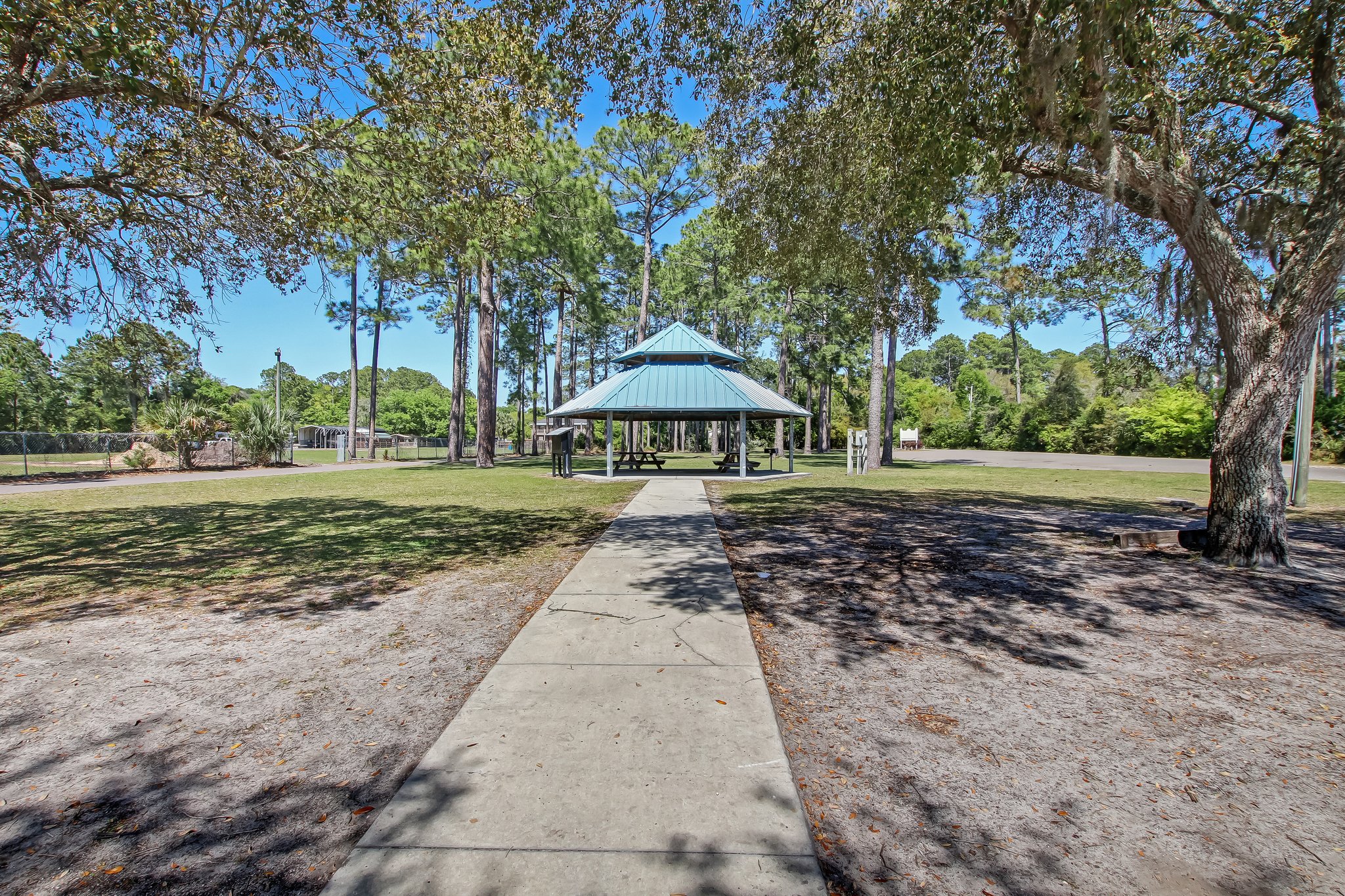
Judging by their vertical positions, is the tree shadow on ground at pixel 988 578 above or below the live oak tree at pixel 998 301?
below

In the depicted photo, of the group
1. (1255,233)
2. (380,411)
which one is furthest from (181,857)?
(380,411)

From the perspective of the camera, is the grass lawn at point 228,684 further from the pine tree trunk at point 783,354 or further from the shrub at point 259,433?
the pine tree trunk at point 783,354

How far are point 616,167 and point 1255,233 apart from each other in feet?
86.4

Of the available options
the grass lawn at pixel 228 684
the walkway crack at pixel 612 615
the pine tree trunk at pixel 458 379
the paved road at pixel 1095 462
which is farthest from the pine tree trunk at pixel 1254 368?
the pine tree trunk at pixel 458 379

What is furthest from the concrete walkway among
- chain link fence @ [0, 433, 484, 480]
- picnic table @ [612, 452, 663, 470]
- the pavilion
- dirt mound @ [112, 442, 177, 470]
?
dirt mound @ [112, 442, 177, 470]

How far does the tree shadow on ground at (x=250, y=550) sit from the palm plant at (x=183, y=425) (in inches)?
499

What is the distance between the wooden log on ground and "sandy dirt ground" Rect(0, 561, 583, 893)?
24.2 ft

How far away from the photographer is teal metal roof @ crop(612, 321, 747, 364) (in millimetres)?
20547

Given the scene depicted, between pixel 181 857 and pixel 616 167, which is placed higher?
pixel 616 167

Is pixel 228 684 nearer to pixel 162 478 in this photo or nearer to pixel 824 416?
pixel 162 478

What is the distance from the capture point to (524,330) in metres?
37.8

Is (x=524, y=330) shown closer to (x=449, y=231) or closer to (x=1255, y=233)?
(x=449, y=231)

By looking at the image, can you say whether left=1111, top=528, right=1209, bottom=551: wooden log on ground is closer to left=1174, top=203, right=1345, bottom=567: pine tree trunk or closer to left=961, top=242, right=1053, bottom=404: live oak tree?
left=1174, top=203, right=1345, bottom=567: pine tree trunk

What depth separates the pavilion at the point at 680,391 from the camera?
17.9 meters
